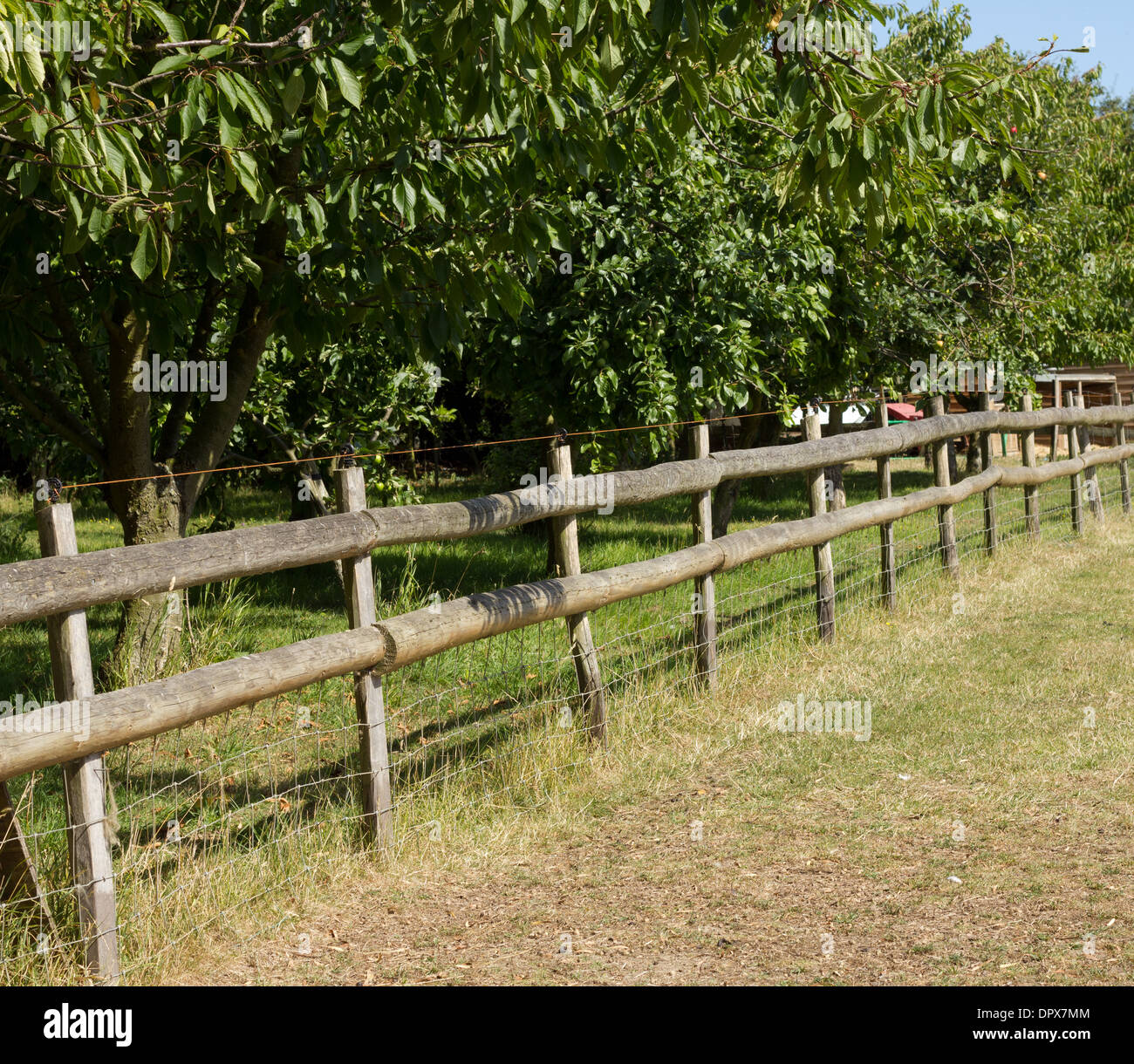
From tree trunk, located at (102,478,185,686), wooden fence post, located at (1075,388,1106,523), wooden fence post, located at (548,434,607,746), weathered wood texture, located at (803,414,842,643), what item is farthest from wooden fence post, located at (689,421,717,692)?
wooden fence post, located at (1075,388,1106,523)

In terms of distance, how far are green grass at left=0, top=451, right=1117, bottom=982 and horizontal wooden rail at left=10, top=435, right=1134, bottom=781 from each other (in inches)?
13.6

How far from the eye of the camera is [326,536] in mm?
4949

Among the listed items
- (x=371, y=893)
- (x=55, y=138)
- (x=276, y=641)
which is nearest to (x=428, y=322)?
(x=55, y=138)

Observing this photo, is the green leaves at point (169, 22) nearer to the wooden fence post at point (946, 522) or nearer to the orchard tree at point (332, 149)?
the orchard tree at point (332, 149)

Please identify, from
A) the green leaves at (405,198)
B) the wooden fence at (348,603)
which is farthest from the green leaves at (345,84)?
the wooden fence at (348,603)

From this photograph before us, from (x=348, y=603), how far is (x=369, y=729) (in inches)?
22.2

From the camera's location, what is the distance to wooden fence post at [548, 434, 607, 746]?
20.8ft

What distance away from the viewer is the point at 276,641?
925 cm

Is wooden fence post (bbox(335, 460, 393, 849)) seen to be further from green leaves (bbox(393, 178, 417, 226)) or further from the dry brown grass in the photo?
green leaves (bbox(393, 178, 417, 226))

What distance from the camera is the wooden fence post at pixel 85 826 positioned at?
387cm

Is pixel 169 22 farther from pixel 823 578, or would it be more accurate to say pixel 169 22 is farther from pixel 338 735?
pixel 823 578

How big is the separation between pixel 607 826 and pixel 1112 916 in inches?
85.2

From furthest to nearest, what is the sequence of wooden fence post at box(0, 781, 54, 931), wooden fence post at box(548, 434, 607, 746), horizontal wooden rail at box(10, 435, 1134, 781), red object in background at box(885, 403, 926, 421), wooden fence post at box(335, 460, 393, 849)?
red object in background at box(885, 403, 926, 421), wooden fence post at box(548, 434, 607, 746), wooden fence post at box(335, 460, 393, 849), wooden fence post at box(0, 781, 54, 931), horizontal wooden rail at box(10, 435, 1134, 781)
